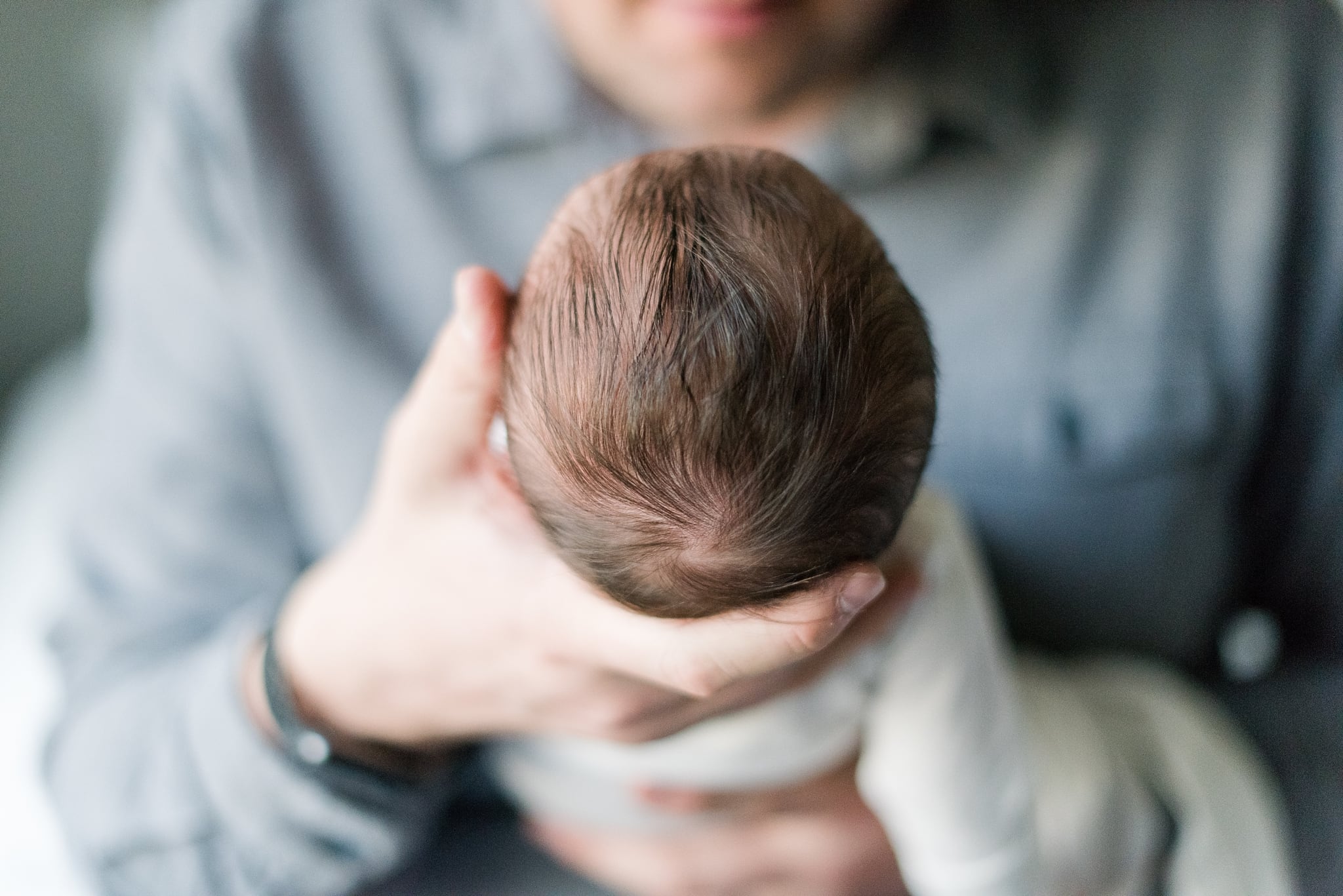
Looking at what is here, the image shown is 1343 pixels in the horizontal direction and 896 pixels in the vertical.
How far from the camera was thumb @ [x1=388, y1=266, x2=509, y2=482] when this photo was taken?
0.42 meters

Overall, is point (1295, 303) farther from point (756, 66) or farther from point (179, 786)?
point (179, 786)

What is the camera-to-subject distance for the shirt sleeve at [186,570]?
0.66 m

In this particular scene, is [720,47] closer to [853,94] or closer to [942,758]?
[853,94]

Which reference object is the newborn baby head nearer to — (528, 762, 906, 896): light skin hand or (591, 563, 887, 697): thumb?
(591, 563, 887, 697): thumb

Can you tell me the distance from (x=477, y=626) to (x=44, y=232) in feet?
3.78

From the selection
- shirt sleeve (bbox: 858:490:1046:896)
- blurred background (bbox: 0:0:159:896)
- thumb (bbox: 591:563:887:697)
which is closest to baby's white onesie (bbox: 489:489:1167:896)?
shirt sleeve (bbox: 858:490:1046:896)

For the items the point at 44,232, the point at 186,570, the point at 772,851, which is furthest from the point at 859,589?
the point at 44,232

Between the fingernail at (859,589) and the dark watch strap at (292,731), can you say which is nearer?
the fingernail at (859,589)

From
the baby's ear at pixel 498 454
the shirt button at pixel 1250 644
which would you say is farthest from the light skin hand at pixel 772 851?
the shirt button at pixel 1250 644

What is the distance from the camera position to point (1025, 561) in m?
0.74

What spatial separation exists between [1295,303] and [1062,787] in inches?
15.6

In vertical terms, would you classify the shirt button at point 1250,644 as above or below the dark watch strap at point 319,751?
below

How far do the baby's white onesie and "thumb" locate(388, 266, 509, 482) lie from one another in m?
0.21

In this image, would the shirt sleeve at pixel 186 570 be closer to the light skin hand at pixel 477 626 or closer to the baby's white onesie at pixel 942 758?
the light skin hand at pixel 477 626
